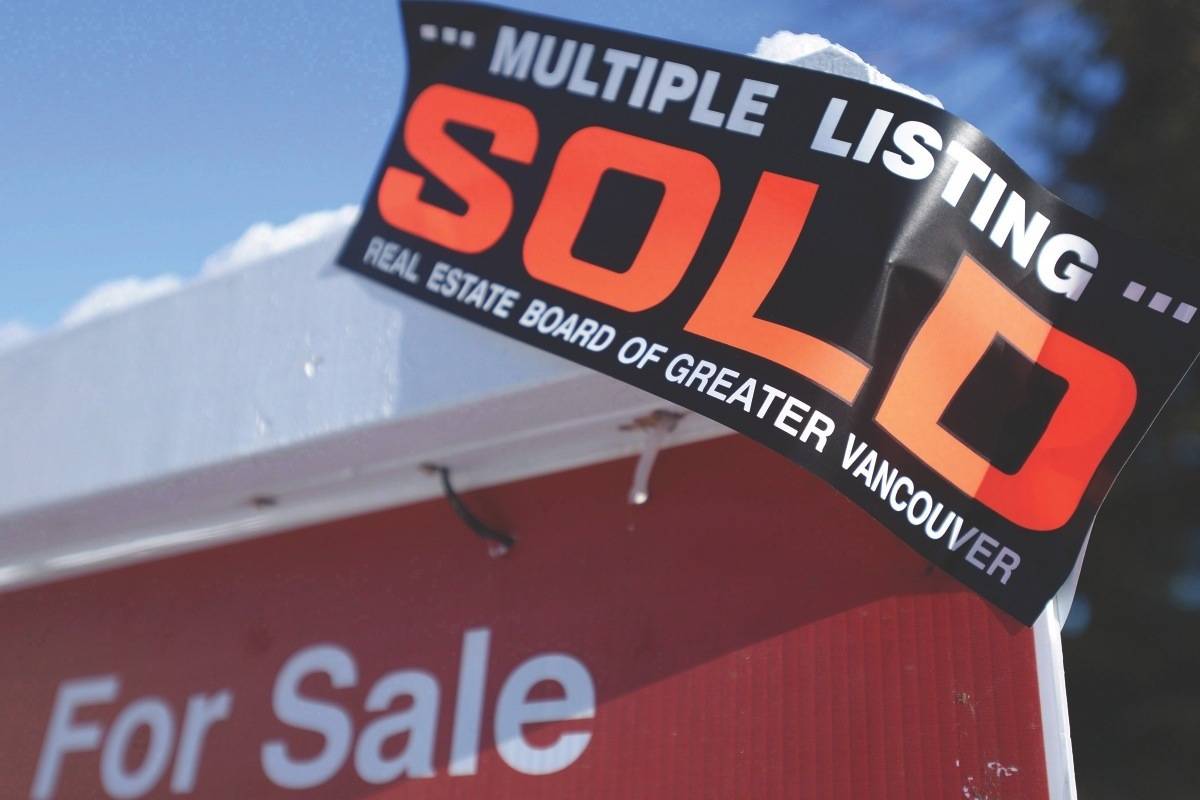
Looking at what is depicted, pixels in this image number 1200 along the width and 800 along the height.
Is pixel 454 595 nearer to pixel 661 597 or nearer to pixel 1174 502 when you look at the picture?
pixel 661 597

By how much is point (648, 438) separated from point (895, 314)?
80cm

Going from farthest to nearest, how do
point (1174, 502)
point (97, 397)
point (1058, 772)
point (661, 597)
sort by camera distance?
point (1174, 502) → point (97, 397) → point (661, 597) → point (1058, 772)

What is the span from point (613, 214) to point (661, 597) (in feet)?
2.75

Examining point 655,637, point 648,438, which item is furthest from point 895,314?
point 655,637

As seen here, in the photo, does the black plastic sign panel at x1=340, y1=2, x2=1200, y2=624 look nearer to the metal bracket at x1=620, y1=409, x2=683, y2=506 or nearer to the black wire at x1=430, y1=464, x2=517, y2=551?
the metal bracket at x1=620, y1=409, x2=683, y2=506

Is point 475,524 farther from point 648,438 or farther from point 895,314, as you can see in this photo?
point 895,314

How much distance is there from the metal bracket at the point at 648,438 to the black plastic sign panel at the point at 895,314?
17.9 inches

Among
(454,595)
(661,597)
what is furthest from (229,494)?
(661,597)

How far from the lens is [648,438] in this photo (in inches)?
98.7

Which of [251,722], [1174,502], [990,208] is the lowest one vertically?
[251,722]

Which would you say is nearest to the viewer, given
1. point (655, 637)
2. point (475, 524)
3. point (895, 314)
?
point (895, 314)

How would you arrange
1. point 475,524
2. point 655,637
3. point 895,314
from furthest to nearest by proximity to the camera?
point 475,524 → point 655,637 → point 895,314

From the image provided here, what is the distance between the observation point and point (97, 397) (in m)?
3.10

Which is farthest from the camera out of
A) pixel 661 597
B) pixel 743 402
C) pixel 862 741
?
pixel 661 597
